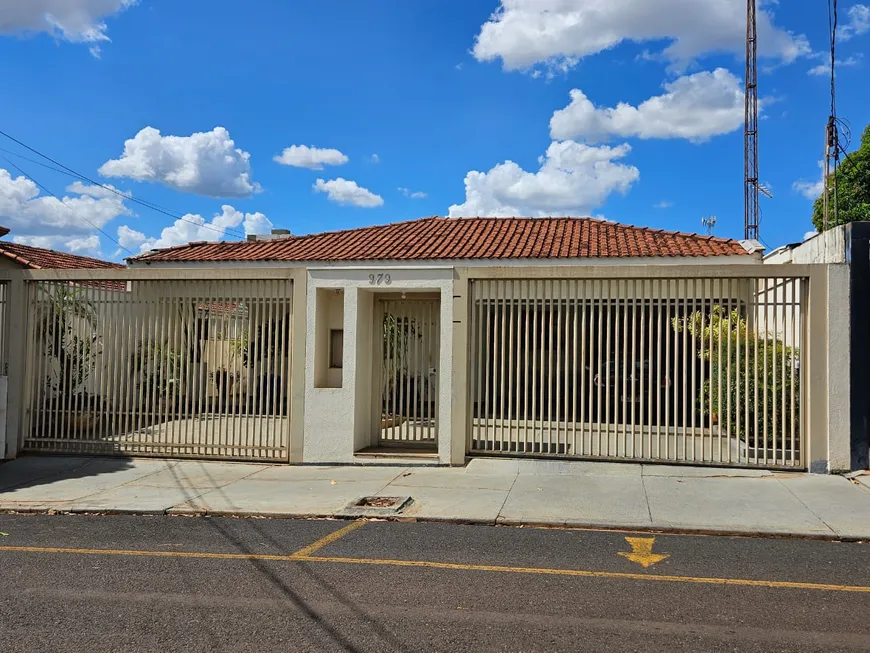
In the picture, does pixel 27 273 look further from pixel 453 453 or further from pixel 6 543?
pixel 453 453

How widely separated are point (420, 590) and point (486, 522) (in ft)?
7.52

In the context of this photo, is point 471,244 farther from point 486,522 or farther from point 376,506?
point 486,522

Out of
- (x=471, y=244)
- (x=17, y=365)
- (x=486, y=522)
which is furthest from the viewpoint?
(x=471, y=244)

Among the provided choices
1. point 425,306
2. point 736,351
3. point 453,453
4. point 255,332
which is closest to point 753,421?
point 736,351

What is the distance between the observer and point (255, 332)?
432 inches

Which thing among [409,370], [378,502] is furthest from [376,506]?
[409,370]

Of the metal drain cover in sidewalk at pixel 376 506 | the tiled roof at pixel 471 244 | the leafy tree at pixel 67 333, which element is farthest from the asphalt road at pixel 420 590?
the tiled roof at pixel 471 244

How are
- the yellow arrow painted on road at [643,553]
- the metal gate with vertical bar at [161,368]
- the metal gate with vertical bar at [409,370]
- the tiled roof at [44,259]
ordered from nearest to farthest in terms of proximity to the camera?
the yellow arrow painted on road at [643,553] → the metal gate with vertical bar at [161,368] → the metal gate with vertical bar at [409,370] → the tiled roof at [44,259]

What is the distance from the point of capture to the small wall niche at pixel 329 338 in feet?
35.9

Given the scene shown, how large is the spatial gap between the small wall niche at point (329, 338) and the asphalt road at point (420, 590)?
13.6 feet

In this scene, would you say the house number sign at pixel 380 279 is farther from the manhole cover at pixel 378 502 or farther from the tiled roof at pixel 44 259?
the tiled roof at pixel 44 259

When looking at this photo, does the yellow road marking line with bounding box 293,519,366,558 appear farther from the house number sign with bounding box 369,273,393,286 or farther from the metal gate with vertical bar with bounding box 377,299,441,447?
the house number sign with bounding box 369,273,393,286

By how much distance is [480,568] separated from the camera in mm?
5660

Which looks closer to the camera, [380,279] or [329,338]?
[380,279]
